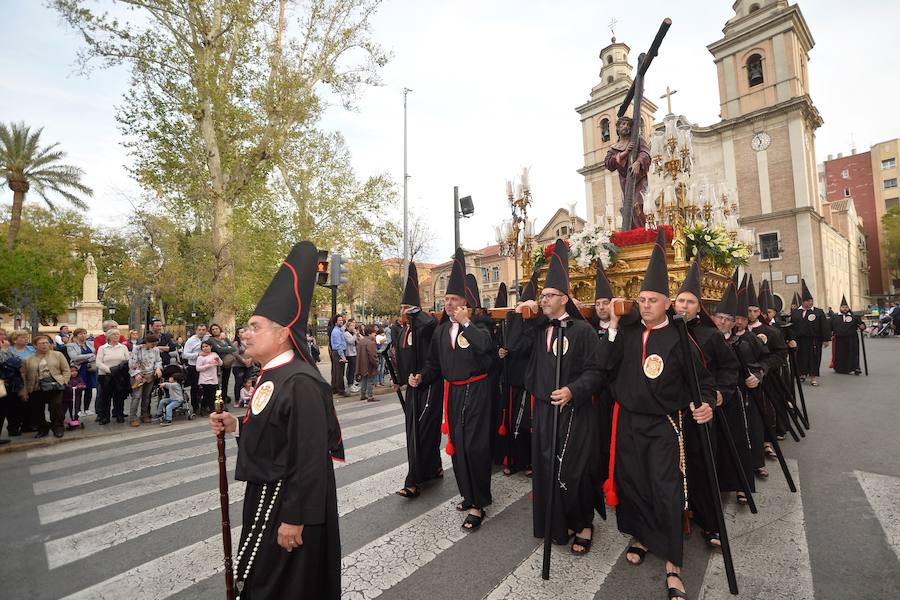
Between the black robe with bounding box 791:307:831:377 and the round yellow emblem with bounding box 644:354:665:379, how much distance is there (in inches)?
476

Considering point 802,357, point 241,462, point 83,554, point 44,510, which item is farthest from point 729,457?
point 802,357

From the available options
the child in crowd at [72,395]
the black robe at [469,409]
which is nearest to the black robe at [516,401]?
the black robe at [469,409]

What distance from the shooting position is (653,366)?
11.0ft

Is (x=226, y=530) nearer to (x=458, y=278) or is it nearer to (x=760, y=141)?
(x=458, y=278)

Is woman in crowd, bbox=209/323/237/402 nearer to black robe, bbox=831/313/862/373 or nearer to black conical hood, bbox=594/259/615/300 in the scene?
black conical hood, bbox=594/259/615/300

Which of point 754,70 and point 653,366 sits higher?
point 754,70

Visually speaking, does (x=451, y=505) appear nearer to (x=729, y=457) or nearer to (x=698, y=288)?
(x=729, y=457)

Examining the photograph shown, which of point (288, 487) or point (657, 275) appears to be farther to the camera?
point (657, 275)

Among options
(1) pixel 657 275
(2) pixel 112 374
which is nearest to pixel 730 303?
(1) pixel 657 275

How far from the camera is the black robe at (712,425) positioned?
3.59 metres

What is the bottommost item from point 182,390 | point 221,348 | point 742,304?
point 182,390

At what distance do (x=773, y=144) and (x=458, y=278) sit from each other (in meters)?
35.6

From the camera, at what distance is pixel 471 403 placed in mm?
4348

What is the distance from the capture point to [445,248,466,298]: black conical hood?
4.62 metres
